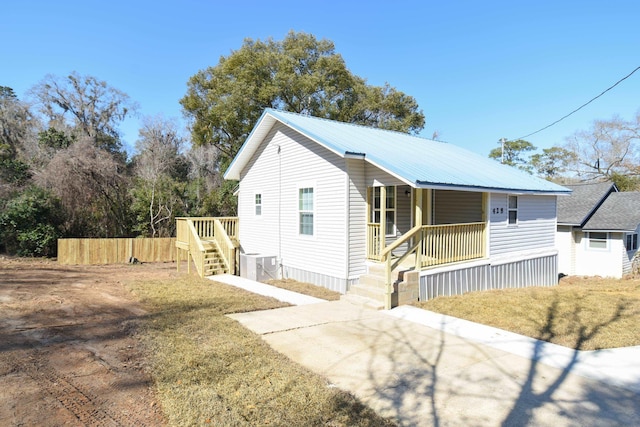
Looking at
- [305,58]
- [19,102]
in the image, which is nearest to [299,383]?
[305,58]

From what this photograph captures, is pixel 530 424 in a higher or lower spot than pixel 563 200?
lower

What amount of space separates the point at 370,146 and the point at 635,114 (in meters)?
38.5

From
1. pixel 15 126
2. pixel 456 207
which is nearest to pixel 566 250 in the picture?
pixel 456 207

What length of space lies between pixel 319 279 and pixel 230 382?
6896mm

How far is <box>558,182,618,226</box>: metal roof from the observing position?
1903cm

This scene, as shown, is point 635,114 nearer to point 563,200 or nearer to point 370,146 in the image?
point 563,200

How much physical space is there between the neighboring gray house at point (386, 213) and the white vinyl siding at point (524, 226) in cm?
4

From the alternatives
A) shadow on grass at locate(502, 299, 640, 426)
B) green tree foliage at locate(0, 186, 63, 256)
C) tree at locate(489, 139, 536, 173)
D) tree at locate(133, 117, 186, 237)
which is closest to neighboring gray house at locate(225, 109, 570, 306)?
shadow on grass at locate(502, 299, 640, 426)

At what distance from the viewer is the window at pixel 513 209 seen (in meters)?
12.4

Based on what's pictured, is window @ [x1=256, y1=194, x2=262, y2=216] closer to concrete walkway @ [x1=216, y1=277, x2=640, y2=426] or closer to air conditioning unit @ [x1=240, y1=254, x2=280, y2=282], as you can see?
air conditioning unit @ [x1=240, y1=254, x2=280, y2=282]

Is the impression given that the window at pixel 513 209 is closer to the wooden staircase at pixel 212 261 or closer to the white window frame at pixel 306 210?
the white window frame at pixel 306 210

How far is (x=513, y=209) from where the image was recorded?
12492 mm

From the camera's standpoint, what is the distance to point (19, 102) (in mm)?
32781

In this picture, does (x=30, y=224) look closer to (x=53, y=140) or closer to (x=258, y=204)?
(x=53, y=140)
